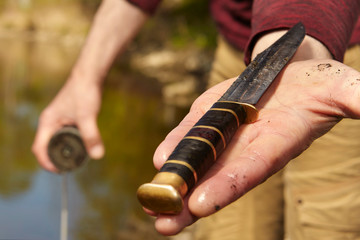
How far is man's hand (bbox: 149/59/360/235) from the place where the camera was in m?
1.42

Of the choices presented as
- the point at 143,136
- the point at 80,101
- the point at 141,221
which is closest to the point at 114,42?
the point at 80,101

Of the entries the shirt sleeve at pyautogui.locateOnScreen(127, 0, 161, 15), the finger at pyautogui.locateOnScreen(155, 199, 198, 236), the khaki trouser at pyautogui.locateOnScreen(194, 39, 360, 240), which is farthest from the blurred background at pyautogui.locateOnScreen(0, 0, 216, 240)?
the finger at pyautogui.locateOnScreen(155, 199, 198, 236)

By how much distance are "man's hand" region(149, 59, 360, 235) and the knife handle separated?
0.14 ft

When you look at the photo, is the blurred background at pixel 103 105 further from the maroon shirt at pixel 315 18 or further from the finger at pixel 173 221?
the finger at pixel 173 221

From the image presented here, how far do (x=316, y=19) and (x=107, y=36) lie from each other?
1306 millimetres

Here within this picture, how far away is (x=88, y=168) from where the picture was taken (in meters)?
9.45

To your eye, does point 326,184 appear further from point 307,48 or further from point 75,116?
point 75,116

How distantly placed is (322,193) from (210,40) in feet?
40.4

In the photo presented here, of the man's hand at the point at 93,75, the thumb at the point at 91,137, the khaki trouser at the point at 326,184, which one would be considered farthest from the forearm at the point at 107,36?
the khaki trouser at the point at 326,184

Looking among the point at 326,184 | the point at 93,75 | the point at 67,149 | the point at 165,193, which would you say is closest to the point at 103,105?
the point at 67,149

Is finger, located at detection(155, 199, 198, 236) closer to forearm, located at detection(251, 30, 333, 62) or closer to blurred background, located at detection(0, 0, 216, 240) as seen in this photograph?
forearm, located at detection(251, 30, 333, 62)

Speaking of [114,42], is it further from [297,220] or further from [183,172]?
[183,172]

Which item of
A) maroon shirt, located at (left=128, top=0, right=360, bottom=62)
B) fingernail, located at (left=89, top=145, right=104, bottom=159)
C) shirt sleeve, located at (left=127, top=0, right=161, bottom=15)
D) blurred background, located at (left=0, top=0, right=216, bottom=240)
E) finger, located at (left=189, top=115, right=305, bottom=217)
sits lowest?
blurred background, located at (left=0, top=0, right=216, bottom=240)

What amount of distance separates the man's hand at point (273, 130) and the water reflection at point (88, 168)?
14.4 ft
